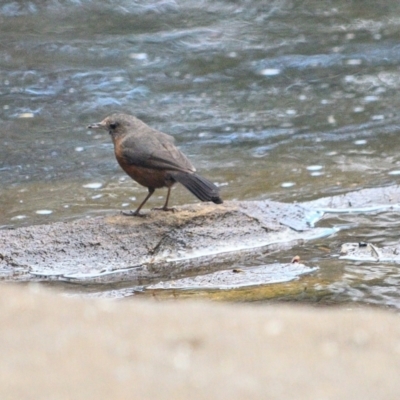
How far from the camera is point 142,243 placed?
662 centimetres

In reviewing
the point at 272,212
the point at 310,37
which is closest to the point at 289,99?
the point at 310,37

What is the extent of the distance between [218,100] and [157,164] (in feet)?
17.6

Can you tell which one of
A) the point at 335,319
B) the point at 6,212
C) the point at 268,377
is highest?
the point at 268,377

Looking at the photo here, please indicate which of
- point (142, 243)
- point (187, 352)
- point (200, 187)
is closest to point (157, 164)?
point (200, 187)

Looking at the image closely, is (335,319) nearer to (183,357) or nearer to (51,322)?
(183,357)

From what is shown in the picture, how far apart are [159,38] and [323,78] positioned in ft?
9.42

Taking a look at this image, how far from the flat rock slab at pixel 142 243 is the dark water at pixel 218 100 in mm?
429

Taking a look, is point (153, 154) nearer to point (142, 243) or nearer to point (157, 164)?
point (157, 164)

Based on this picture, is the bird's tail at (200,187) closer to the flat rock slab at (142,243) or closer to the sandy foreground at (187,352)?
the flat rock slab at (142,243)

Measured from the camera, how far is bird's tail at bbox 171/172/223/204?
260 inches

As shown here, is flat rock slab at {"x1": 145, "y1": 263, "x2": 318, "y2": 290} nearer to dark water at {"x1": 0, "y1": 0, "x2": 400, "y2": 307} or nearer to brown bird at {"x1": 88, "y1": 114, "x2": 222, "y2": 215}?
dark water at {"x1": 0, "y1": 0, "x2": 400, "y2": 307}

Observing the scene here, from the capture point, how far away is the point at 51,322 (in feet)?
9.37

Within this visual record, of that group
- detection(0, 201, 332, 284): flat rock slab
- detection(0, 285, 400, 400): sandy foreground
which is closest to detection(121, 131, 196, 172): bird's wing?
detection(0, 201, 332, 284): flat rock slab

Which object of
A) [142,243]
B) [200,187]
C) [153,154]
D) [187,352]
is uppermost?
[187,352]
